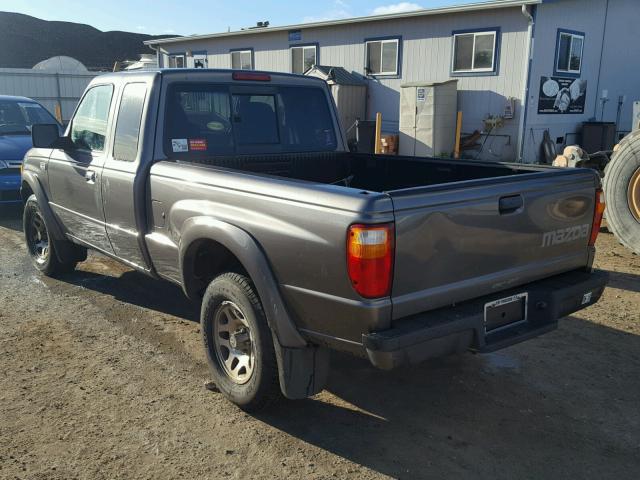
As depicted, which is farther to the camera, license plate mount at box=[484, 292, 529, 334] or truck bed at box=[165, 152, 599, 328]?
license plate mount at box=[484, 292, 529, 334]

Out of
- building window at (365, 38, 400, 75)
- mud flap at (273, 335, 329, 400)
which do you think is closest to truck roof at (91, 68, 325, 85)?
mud flap at (273, 335, 329, 400)

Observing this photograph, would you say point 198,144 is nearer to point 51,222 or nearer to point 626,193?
point 51,222

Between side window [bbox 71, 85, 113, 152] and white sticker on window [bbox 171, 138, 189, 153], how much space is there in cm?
81

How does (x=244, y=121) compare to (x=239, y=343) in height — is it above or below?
above

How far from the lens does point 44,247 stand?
639 centimetres

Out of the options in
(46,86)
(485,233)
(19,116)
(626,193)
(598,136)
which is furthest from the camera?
(46,86)

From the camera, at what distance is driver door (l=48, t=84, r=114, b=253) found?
15.8 feet

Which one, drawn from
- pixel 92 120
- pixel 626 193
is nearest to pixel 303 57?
pixel 626 193

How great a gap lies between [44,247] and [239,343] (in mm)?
3708

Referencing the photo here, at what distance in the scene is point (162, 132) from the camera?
4.28m

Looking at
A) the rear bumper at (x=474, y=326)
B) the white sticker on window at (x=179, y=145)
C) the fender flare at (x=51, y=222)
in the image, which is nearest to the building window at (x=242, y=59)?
the fender flare at (x=51, y=222)

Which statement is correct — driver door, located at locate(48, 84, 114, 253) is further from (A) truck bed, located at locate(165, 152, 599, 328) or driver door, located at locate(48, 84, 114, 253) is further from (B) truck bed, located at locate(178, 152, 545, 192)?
(A) truck bed, located at locate(165, 152, 599, 328)

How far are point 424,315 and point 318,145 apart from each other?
2.50 m

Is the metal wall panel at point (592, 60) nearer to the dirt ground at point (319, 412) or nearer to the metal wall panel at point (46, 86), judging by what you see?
the dirt ground at point (319, 412)
